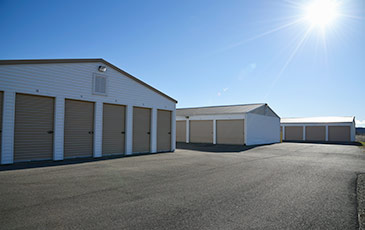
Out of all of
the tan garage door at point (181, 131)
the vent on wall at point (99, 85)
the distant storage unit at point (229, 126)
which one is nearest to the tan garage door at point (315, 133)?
the distant storage unit at point (229, 126)

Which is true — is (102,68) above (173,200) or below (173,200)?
above

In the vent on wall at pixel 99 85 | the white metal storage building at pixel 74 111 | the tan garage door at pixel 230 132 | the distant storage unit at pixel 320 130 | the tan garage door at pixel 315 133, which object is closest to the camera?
the white metal storage building at pixel 74 111

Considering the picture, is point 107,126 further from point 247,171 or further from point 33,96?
point 247,171

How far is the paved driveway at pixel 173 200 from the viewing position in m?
3.92

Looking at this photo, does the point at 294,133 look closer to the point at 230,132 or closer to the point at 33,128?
the point at 230,132

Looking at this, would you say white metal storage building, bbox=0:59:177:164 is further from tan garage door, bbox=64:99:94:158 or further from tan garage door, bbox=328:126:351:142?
tan garage door, bbox=328:126:351:142

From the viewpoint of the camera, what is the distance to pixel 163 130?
1650cm

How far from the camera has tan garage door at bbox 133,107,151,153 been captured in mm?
14594

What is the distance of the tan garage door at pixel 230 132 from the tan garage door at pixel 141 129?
10.00m

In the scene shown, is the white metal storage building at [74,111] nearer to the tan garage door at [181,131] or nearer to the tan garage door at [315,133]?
the tan garage door at [181,131]

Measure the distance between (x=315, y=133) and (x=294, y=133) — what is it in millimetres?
2657

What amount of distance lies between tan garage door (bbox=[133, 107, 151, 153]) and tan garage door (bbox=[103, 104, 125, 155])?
2.78ft

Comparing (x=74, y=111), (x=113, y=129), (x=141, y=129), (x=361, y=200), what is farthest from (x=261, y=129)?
(x=361, y=200)

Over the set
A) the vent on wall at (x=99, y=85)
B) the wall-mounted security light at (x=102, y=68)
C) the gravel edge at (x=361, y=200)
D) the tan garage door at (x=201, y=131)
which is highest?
the wall-mounted security light at (x=102, y=68)
